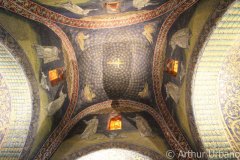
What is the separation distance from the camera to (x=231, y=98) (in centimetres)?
683

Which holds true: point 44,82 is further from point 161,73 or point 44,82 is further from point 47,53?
point 161,73

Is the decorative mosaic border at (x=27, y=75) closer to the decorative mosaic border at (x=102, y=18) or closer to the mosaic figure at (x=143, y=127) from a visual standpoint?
the decorative mosaic border at (x=102, y=18)

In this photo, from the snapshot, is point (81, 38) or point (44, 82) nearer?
point (44, 82)

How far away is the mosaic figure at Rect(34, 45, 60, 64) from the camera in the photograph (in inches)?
282

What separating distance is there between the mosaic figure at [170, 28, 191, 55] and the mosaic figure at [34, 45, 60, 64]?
319cm

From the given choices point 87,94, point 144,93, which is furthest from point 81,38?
point 144,93

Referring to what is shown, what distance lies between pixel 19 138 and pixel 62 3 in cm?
363

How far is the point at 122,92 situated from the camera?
9211 mm

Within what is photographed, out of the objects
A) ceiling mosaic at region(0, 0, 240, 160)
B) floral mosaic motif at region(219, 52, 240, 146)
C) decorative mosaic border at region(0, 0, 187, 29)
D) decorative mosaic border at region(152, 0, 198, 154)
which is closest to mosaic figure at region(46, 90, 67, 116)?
ceiling mosaic at region(0, 0, 240, 160)

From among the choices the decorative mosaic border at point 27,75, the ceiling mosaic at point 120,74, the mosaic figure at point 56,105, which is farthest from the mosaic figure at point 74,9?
the mosaic figure at point 56,105

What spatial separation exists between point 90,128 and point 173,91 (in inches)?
119

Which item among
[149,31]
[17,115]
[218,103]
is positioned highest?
[149,31]

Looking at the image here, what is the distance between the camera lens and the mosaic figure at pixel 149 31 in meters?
7.75

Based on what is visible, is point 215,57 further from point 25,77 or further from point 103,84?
point 25,77
